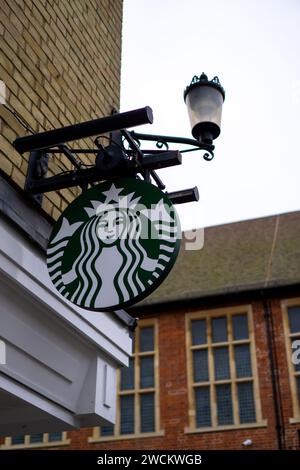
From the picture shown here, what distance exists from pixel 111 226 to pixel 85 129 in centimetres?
62

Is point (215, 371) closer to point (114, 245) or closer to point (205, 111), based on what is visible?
point (205, 111)

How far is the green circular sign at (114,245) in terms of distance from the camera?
308 centimetres

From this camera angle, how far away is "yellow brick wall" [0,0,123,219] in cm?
406

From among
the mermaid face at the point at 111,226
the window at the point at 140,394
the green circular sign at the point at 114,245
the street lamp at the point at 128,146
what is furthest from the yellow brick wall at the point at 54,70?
the window at the point at 140,394

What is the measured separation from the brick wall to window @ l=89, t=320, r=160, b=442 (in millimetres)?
175

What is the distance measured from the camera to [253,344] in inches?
593

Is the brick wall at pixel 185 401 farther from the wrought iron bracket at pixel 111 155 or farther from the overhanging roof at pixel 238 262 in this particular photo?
the wrought iron bracket at pixel 111 155

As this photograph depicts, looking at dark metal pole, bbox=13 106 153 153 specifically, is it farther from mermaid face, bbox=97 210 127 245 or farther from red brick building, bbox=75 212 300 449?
red brick building, bbox=75 212 300 449

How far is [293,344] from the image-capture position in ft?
48.3

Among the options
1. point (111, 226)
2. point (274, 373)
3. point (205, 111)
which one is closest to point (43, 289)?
point (111, 226)

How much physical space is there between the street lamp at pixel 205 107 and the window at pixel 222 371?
37.2ft

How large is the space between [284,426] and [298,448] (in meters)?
0.58

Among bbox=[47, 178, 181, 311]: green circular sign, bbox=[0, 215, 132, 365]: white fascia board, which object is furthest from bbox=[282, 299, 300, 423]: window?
bbox=[47, 178, 181, 311]: green circular sign
